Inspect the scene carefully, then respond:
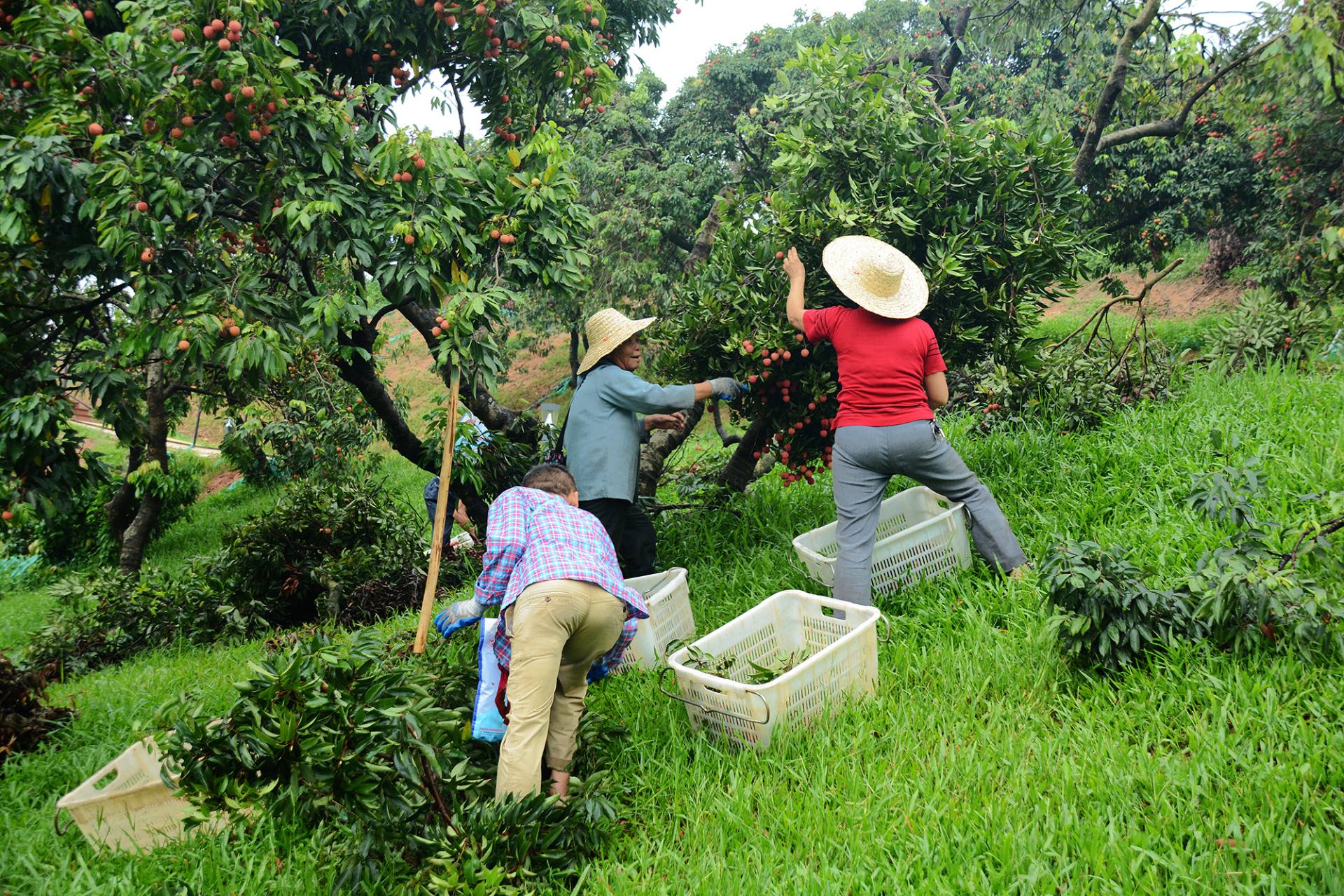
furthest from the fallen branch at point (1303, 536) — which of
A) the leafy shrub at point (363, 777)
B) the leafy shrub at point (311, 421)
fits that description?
the leafy shrub at point (311, 421)

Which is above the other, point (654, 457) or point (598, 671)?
point (654, 457)

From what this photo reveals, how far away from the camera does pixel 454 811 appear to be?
2.92 meters

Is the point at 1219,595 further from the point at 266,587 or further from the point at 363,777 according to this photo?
the point at 266,587

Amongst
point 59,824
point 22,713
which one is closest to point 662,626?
point 59,824

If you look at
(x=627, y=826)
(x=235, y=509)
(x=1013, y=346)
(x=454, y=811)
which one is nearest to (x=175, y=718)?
(x=454, y=811)

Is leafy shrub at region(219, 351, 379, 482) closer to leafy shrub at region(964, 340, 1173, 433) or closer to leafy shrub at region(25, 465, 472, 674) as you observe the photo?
leafy shrub at region(25, 465, 472, 674)

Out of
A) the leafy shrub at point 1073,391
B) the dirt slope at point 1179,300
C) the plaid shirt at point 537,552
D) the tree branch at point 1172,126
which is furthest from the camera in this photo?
the dirt slope at point 1179,300

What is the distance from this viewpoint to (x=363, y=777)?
2.55 meters

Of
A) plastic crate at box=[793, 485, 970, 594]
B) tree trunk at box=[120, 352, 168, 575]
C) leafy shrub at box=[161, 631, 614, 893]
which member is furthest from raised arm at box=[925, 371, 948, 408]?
tree trunk at box=[120, 352, 168, 575]

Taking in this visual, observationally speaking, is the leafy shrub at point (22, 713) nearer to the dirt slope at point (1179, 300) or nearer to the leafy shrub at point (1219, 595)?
the leafy shrub at point (1219, 595)

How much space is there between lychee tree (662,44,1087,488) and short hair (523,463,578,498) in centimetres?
162

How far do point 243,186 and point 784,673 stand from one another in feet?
11.7

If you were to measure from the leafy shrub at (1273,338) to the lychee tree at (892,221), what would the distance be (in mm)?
2621

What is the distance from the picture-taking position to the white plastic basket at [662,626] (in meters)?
3.95
